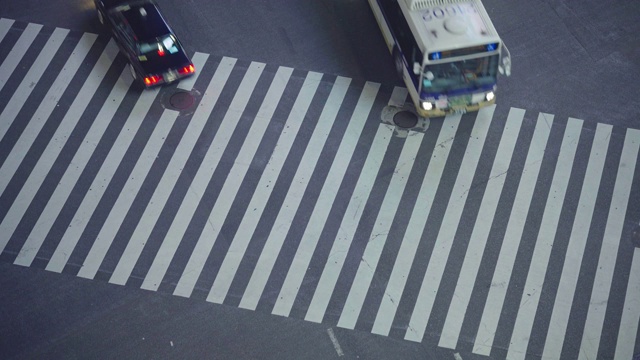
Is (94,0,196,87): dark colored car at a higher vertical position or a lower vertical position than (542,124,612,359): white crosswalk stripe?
higher

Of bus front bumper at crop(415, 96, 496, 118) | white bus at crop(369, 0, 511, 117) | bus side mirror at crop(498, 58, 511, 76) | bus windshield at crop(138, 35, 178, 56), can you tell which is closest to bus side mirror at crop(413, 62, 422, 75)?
white bus at crop(369, 0, 511, 117)

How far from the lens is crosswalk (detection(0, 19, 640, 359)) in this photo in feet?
57.2

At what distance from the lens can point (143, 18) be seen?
65.6 feet

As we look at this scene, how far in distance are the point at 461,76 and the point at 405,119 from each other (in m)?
1.93

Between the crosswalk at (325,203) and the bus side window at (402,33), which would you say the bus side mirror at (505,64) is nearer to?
the crosswalk at (325,203)

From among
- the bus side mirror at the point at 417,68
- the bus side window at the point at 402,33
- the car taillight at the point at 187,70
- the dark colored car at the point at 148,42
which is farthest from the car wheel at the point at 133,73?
the bus side mirror at the point at 417,68

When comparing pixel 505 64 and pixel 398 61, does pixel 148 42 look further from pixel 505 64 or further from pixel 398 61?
pixel 505 64

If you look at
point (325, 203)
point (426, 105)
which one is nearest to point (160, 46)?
point (325, 203)

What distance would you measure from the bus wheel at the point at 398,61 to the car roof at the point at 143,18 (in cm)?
592

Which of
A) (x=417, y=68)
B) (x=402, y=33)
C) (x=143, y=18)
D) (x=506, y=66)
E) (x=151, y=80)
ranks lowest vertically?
(x=506, y=66)

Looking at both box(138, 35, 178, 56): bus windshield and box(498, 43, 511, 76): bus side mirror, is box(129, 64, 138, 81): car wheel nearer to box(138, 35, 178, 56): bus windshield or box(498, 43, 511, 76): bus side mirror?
box(138, 35, 178, 56): bus windshield

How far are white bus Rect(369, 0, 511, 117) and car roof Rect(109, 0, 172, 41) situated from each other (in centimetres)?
611

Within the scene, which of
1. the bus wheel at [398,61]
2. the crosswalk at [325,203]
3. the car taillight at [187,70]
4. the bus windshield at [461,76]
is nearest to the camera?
the crosswalk at [325,203]

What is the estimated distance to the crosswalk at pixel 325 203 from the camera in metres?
17.4
